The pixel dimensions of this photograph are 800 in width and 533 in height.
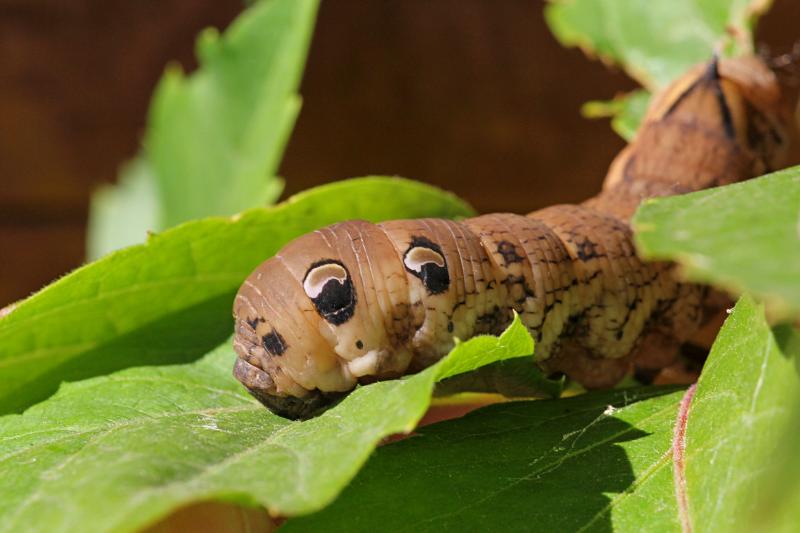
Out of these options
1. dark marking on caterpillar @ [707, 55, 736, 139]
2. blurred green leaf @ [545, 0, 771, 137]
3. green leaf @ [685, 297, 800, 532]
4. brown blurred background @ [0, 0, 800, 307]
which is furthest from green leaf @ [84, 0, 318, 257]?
brown blurred background @ [0, 0, 800, 307]

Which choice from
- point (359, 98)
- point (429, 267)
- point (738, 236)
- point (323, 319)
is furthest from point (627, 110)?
point (359, 98)

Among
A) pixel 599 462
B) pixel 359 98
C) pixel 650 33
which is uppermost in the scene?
pixel 359 98

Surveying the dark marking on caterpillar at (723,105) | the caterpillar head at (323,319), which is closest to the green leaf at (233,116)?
the caterpillar head at (323,319)

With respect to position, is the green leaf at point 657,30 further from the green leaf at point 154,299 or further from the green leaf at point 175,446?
the green leaf at point 175,446

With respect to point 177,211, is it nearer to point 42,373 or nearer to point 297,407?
point 42,373

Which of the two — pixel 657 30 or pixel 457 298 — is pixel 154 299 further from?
pixel 657 30
